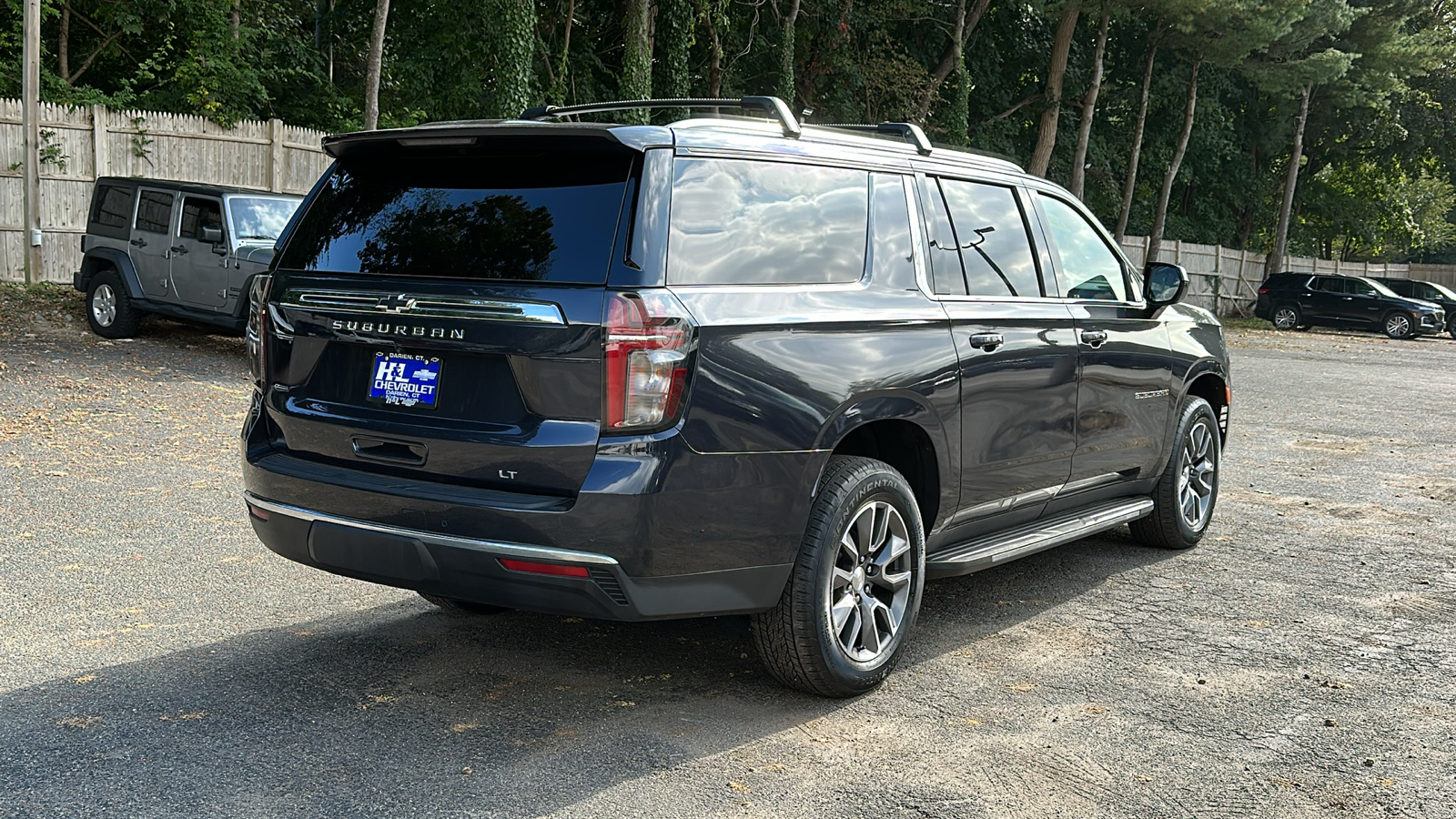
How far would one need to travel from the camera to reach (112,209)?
50.4 feet

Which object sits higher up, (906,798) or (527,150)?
(527,150)

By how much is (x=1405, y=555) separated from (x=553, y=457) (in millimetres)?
5407

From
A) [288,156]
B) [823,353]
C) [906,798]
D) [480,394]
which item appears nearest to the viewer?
[906,798]

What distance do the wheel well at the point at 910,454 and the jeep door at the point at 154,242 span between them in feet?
38.8

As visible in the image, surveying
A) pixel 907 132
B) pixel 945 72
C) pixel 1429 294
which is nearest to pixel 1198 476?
pixel 907 132

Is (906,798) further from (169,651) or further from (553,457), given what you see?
(169,651)

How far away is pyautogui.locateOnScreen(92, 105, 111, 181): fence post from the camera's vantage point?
1881 centimetres

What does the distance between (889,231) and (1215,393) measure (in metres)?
3.40

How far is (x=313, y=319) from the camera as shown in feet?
14.2

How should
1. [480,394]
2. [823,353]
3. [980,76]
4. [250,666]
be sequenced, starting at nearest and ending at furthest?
[480,394] → [823,353] → [250,666] → [980,76]

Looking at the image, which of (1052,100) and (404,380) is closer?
(404,380)

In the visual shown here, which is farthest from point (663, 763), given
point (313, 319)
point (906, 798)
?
point (313, 319)

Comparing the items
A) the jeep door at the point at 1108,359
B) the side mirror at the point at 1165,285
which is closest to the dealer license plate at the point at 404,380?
the jeep door at the point at 1108,359

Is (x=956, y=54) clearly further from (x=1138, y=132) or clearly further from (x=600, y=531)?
(x=600, y=531)
